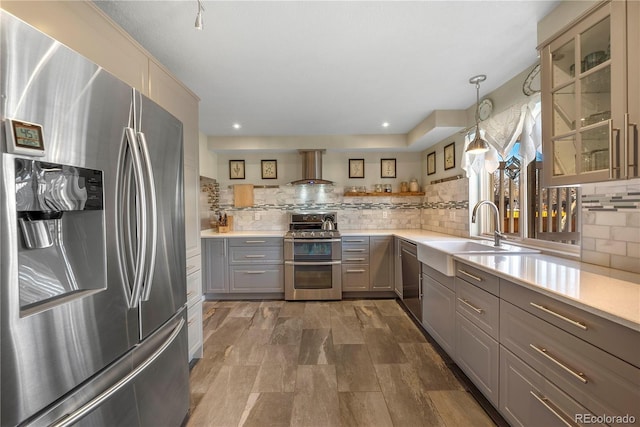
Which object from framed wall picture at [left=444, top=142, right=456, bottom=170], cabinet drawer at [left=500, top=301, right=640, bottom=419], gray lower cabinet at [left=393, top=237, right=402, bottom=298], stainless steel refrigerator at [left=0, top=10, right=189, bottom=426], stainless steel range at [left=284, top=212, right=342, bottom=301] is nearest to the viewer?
stainless steel refrigerator at [left=0, top=10, right=189, bottom=426]

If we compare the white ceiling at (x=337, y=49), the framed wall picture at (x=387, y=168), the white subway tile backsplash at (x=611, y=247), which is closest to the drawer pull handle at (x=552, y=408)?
the white subway tile backsplash at (x=611, y=247)

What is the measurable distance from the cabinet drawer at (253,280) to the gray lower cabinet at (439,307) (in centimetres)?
188

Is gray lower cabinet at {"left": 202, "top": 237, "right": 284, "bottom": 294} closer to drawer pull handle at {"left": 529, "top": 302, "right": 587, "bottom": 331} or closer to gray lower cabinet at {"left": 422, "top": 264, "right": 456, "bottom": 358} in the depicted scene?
gray lower cabinet at {"left": 422, "top": 264, "right": 456, "bottom": 358}

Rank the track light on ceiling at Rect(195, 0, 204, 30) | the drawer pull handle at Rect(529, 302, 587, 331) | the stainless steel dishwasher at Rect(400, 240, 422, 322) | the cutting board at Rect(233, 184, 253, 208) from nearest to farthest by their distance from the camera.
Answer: the drawer pull handle at Rect(529, 302, 587, 331) < the track light on ceiling at Rect(195, 0, 204, 30) < the stainless steel dishwasher at Rect(400, 240, 422, 322) < the cutting board at Rect(233, 184, 253, 208)

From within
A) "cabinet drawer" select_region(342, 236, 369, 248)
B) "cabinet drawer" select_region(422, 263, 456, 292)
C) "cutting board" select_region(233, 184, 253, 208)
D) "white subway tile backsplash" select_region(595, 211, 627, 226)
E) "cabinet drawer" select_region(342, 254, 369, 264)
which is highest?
"cutting board" select_region(233, 184, 253, 208)

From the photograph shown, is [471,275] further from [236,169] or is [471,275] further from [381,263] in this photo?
[236,169]

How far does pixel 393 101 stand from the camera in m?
2.71

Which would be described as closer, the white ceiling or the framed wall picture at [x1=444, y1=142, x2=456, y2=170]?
the white ceiling

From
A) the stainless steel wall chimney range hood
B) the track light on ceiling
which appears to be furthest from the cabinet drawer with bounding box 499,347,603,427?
the stainless steel wall chimney range hood

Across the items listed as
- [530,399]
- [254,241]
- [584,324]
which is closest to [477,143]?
[584,324]

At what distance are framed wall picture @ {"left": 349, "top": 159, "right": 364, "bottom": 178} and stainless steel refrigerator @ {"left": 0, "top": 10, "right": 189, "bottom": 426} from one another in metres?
3.24

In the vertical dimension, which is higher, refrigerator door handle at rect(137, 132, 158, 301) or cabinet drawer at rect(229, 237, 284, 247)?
refrigerator door handle at rect(137, 132, 158, 301)

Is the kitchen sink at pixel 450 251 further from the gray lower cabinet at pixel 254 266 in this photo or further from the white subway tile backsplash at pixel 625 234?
the gray lower cabinet at pixel 254 266

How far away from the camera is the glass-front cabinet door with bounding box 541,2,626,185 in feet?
3.77
